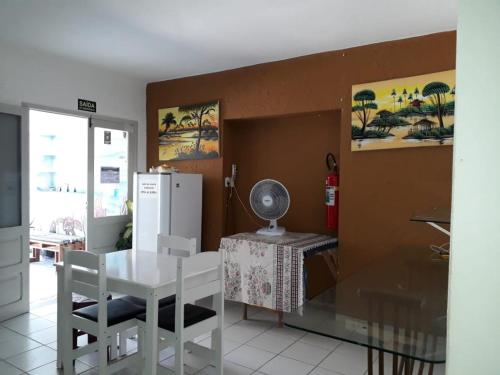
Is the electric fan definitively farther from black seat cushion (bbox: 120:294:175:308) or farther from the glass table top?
the glass table top

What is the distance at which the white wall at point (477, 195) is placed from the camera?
523 mm

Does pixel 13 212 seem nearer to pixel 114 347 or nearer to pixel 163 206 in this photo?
pixel 163 206

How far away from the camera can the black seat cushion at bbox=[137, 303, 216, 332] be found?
2357 millimetres

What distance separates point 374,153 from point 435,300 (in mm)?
2106

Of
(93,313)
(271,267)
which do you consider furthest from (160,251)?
(271,267)

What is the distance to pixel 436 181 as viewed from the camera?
3.13 metres

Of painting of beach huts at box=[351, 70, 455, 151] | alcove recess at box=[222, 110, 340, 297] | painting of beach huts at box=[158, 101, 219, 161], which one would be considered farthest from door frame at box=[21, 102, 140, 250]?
painting of beach huts at box=[351, 70, 455, 151]

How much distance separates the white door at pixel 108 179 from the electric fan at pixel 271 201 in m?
1.93

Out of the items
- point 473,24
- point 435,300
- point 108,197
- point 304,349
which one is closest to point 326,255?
point 304,349

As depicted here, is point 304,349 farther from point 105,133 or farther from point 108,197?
point 105,133

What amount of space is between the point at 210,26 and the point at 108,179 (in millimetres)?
2490

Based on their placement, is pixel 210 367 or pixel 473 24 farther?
pixel 210 367

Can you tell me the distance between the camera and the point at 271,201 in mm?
3801

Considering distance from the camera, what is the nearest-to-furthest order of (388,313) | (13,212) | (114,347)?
(388,313), (114,347), (13,212)
